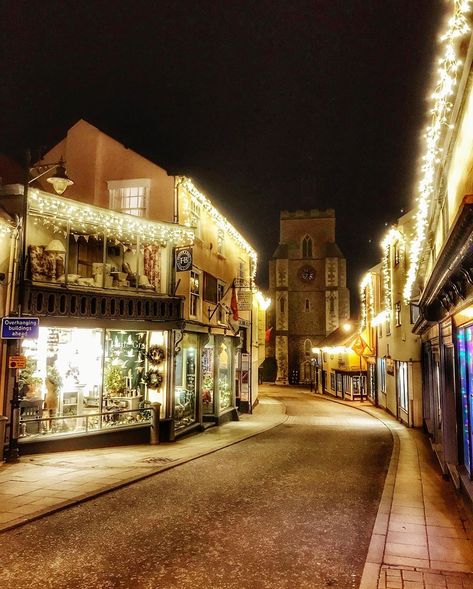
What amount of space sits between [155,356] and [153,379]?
77 centimetres

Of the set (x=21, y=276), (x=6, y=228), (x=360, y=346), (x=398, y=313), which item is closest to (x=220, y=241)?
(x=398, y=313)

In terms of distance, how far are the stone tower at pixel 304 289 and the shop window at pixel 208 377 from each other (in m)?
38.4

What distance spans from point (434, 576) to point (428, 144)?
26.3 ft

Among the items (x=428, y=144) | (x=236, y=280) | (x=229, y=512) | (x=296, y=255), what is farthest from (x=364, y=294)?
(x=229, y=512)

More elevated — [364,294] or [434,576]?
[364,294]

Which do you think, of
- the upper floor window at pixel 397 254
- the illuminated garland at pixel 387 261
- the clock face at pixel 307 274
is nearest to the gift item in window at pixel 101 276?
the upper floor window at pixel 397 254

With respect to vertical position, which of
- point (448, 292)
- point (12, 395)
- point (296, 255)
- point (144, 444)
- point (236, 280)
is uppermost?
point (296, 255)

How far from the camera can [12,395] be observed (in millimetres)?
12977

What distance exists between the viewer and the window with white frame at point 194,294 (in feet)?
63.6

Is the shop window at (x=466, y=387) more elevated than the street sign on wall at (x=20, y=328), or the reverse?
the street sign on wall at (x=20, y=328)

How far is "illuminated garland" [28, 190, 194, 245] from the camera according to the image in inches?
560

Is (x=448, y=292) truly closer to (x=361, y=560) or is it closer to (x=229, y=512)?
(x=361, y=560)

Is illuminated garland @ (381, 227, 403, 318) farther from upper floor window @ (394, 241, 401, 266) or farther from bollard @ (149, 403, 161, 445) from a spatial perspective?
bollard @ (149, 403, 161, 445)

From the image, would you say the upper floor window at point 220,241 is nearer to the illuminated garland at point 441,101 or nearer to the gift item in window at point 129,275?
the gift item in window at point 129,275
